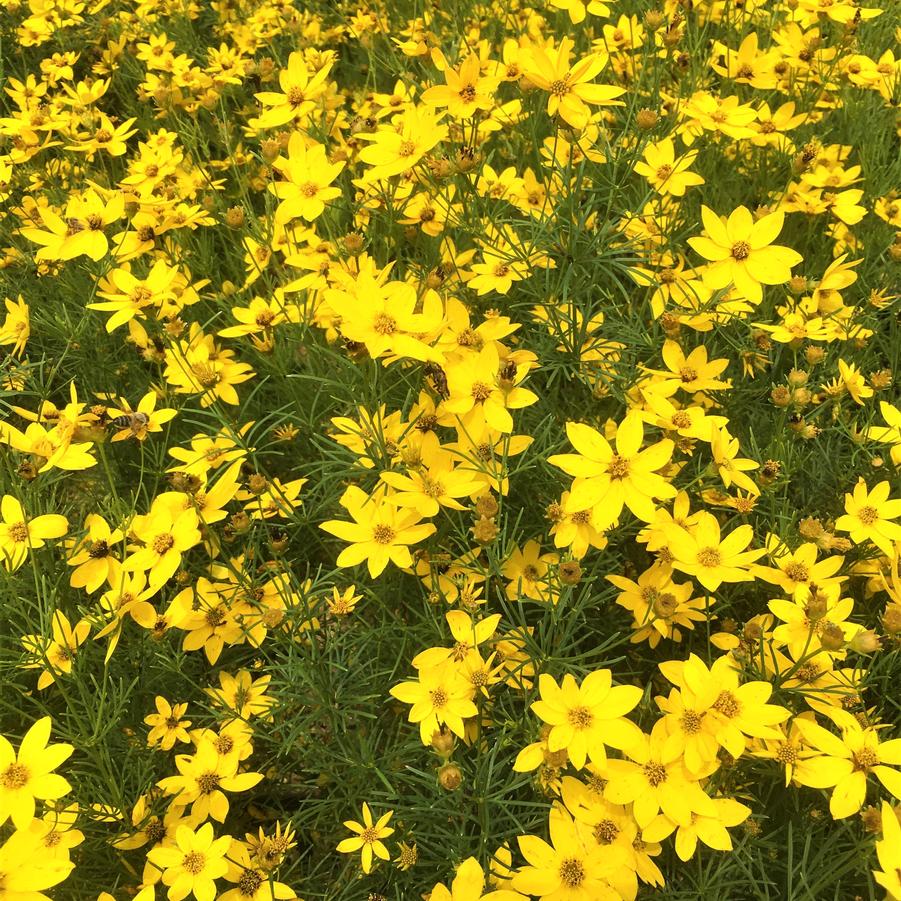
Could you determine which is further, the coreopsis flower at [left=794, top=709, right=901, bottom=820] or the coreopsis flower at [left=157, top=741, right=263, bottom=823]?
the coreopsis flower at [left=157, top=741, right=263, bottom=823]

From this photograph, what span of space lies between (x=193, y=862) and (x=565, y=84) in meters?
1.67

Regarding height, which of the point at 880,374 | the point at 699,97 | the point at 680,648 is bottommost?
the point at 680,648

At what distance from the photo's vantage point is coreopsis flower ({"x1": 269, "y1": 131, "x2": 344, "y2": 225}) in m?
1.76

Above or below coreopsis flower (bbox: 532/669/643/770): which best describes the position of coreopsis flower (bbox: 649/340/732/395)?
above

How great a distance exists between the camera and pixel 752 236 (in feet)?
5.28

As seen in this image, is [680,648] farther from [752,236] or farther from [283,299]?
[283,299]

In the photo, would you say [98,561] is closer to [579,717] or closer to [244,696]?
[244,696]

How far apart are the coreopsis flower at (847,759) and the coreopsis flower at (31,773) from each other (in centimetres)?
113

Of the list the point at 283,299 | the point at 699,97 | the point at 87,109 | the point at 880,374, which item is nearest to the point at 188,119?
the point at 87,109

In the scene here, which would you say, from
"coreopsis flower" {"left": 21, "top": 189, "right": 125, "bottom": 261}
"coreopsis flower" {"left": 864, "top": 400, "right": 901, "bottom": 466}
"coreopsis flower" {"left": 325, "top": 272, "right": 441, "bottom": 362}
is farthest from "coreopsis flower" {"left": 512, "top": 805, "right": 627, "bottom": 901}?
"coreopsis flower" {"left": 21, "top": 189, "right": 125, "bottom": 261}

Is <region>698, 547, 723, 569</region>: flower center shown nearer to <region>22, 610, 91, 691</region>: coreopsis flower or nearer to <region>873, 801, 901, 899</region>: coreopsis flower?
<region>873, 801, 901, 899</region>: coreopsis flower

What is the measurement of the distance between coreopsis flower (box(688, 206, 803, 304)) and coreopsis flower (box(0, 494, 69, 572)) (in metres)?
1.45

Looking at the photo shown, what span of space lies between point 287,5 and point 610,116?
171cm

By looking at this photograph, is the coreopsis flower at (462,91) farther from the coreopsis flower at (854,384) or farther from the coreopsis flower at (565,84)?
the coreopsis flower at (854,384)
